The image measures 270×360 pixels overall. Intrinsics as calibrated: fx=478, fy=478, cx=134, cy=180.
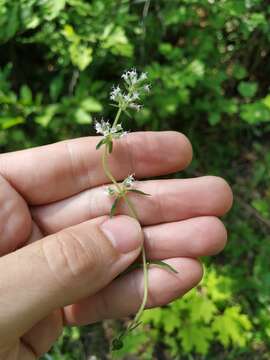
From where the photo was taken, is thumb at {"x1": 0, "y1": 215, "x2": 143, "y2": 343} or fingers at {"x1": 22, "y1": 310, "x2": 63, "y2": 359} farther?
fingers at {"x1": 22, "y1": 310, "x2": 63, "y2": 359}

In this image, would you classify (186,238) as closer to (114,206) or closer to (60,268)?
(114,206)

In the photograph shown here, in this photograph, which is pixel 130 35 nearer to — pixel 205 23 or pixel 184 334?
pixel 205 23

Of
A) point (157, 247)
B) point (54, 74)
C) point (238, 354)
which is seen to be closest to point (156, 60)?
point (54, 74)

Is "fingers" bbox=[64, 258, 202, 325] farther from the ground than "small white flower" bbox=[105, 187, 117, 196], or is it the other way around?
"small white flower" bbox=[105, 187, 117, 196]

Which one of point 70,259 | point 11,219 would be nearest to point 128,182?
point 70,259

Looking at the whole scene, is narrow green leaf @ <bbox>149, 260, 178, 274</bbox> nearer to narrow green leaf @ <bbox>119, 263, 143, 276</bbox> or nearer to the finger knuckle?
narrow green leaf @ <bbox>119, 263, 143, 276</bbox>

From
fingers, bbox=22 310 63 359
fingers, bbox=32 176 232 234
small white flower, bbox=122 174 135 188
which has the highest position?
small white flower, bbox=122 174 135 188

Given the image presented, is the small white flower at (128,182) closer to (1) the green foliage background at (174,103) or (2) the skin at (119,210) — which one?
(2) the skin at (119,210)

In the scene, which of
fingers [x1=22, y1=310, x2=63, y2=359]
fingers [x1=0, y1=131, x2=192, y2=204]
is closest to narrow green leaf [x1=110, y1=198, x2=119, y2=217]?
fingers [x1=0, y1=131, x2=192, y2=204]
